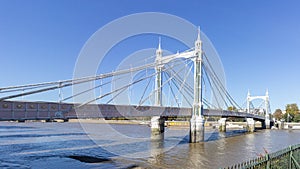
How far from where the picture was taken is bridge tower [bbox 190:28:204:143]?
120 feet

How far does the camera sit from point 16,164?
19.9 metres

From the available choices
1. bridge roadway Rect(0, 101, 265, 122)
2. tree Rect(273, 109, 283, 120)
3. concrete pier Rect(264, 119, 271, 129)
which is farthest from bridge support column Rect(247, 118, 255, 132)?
bridge roadway Rect(0, 101, 265, 122)

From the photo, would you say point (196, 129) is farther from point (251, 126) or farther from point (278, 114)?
point (278, 114)

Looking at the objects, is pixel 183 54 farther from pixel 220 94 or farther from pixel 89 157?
pixel 89 157

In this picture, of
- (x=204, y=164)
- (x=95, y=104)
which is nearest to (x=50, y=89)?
(x=95, y=104)

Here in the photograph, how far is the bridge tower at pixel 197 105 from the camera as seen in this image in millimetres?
36719

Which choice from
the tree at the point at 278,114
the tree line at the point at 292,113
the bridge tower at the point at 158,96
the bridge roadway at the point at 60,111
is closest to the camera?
the bridge roadway at the point at 60,111

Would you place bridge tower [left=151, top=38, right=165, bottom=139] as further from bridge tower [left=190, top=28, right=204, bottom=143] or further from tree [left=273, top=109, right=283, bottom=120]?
tree [left=273, top=109, right=283, bottom=120]

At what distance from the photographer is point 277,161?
8367 millimetres

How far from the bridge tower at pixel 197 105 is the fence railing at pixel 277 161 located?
85.8 ft

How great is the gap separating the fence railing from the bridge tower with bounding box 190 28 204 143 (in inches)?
1029

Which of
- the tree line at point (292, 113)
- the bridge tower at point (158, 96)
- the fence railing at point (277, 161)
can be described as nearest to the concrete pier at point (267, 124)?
the tree line at point (292, 113)

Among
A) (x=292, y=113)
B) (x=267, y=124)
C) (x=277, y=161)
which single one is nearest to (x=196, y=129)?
(x=277, y=161)

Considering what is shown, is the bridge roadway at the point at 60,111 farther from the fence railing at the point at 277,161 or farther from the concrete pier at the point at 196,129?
the fence railing at the point at 277,161
